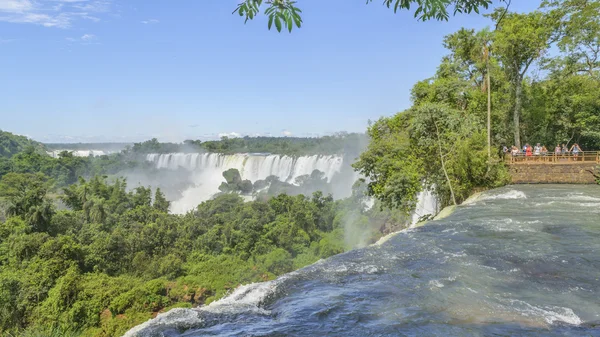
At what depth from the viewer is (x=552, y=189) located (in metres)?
14.4

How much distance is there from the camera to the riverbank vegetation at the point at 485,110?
1573cm

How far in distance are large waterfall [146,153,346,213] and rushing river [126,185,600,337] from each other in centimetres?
3758

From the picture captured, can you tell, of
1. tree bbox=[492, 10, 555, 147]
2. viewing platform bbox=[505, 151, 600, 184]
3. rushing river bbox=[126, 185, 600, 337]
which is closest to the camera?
rushing river bbox=[126, 185, 600, 337]

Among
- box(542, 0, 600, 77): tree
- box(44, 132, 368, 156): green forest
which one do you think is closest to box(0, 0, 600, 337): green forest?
box(542, 0, 600, 77): tree

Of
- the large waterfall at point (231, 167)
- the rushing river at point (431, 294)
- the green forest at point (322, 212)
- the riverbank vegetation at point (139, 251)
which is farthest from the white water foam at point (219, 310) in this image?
the large waterfall at point (231, 167)

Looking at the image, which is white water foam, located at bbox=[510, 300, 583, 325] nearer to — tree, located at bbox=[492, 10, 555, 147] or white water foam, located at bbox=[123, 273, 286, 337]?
white water foam, located at bbox=[123, 273, 286, 337]

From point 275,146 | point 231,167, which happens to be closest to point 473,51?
point 231,167

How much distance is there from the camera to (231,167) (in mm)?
53625

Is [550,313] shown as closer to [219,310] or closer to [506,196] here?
[219,310]

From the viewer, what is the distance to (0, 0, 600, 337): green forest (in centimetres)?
1552

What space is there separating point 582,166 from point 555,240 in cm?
1015

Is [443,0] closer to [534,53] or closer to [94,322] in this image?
[94,322]

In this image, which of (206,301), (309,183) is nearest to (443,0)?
(206,301)

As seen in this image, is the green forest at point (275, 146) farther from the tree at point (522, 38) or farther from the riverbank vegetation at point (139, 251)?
the tree at point (522, 38)
